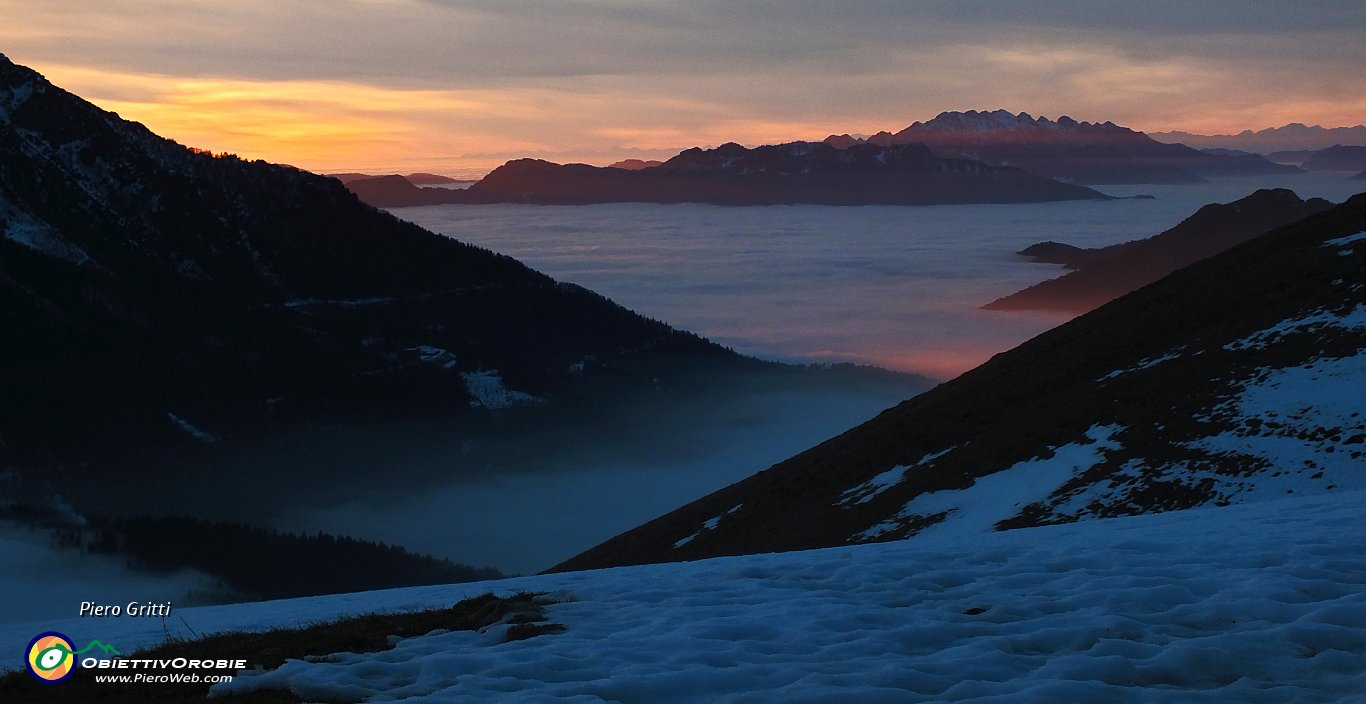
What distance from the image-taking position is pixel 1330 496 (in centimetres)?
2617

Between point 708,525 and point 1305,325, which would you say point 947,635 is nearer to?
point 1305,325

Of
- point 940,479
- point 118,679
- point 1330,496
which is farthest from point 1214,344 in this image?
point 118,679

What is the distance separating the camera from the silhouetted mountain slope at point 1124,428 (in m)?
33.2

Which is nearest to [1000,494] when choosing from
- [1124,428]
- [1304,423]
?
[1124,428]

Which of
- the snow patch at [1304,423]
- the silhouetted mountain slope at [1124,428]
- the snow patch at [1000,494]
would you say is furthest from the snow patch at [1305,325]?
the snow patch at [1000,494]

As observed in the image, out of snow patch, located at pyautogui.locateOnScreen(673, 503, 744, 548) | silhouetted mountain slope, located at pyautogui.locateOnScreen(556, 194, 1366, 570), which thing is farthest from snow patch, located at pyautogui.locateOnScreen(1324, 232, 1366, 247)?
snow patch, located at pyautogui.locateOnScreen(673, 503, 744, 548)

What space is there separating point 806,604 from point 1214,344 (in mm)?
33623

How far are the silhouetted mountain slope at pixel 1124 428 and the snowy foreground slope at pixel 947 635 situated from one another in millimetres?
12379

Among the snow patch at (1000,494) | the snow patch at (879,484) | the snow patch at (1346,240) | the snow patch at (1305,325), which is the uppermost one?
the snow patch at (1346,240)

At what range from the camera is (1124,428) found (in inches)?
1549

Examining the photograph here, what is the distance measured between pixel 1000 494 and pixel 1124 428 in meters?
5.42

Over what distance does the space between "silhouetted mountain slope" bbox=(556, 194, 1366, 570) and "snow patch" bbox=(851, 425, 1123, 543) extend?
0.12m

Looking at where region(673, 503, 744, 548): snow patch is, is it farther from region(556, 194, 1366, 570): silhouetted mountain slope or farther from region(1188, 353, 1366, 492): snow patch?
region(1188, 353, 1366, 492): snow patch

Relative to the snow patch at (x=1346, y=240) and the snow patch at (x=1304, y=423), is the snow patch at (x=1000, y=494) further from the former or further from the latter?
the snow patch at (x=1346, y=240)
